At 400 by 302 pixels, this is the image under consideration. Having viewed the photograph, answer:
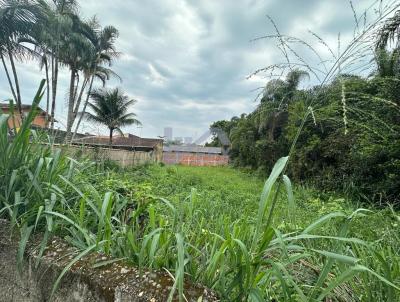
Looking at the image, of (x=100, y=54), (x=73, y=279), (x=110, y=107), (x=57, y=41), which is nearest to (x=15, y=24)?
(x=57, y=41)

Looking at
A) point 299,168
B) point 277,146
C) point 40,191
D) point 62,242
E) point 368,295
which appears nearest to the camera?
point 368,295

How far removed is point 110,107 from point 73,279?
73.0ft

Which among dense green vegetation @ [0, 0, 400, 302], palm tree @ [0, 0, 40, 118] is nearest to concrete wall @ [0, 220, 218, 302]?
dense green vegetation @ [0, 0, 400, 302]

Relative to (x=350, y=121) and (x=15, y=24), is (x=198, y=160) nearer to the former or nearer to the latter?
(x=15, y=24)

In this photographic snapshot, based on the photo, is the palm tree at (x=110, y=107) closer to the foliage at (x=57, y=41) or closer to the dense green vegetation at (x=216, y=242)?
the foliage at (x=57, y=41)

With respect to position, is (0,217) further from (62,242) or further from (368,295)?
(368,295)

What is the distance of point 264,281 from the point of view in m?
1.01

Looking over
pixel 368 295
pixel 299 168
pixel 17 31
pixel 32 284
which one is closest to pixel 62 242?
pixel 32 284

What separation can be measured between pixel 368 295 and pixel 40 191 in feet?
4.81

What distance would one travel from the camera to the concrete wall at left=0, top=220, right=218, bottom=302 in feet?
3.21

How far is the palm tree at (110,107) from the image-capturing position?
70.5ft

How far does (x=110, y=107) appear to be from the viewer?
22.2 m

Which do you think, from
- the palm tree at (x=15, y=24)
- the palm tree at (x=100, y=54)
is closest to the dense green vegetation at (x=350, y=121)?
the palm tree at (x=15, y=24)

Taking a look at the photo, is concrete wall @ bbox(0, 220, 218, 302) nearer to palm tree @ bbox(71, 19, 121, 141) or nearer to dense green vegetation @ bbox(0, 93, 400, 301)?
dense green vegetation @ bbox(0, 93, 400, 301)
